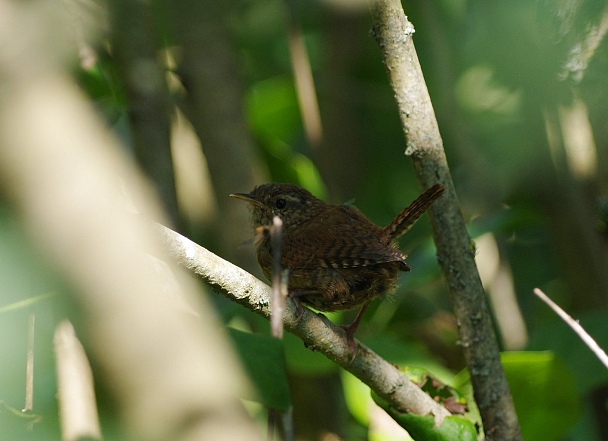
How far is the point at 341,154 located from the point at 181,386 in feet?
6.95

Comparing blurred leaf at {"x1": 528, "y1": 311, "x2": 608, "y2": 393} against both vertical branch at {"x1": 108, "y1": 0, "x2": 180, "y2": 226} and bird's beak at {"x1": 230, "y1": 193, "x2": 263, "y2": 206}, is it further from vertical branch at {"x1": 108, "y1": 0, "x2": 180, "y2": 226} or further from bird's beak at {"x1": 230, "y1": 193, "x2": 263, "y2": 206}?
vertical branch at {"x1": 108, "y1": 0, "x2": 180, "y2": 226}

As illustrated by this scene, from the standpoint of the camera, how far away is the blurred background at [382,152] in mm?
1947

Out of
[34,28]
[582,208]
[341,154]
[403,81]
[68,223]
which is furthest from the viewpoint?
[341,154]

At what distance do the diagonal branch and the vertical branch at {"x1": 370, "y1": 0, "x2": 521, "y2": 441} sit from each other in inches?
5.5

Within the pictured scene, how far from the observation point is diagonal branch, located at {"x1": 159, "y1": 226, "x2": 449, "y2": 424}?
141 centimetres

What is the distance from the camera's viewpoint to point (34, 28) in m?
2.02

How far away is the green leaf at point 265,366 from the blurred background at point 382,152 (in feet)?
1.12

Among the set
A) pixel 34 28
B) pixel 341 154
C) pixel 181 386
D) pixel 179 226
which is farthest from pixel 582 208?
pixel 34 28

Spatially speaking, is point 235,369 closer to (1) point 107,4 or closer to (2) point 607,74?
(2) point 607,74

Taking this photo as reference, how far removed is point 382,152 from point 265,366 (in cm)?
214

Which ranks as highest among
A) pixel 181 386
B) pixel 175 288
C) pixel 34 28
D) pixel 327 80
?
pixel 327 80

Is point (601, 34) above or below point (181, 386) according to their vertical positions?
above

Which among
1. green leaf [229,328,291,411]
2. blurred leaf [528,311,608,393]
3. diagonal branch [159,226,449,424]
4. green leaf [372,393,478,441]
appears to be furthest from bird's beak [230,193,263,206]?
blurred leaf [528,311,608,393]

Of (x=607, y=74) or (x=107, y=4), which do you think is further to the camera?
(x=107, y=4)
